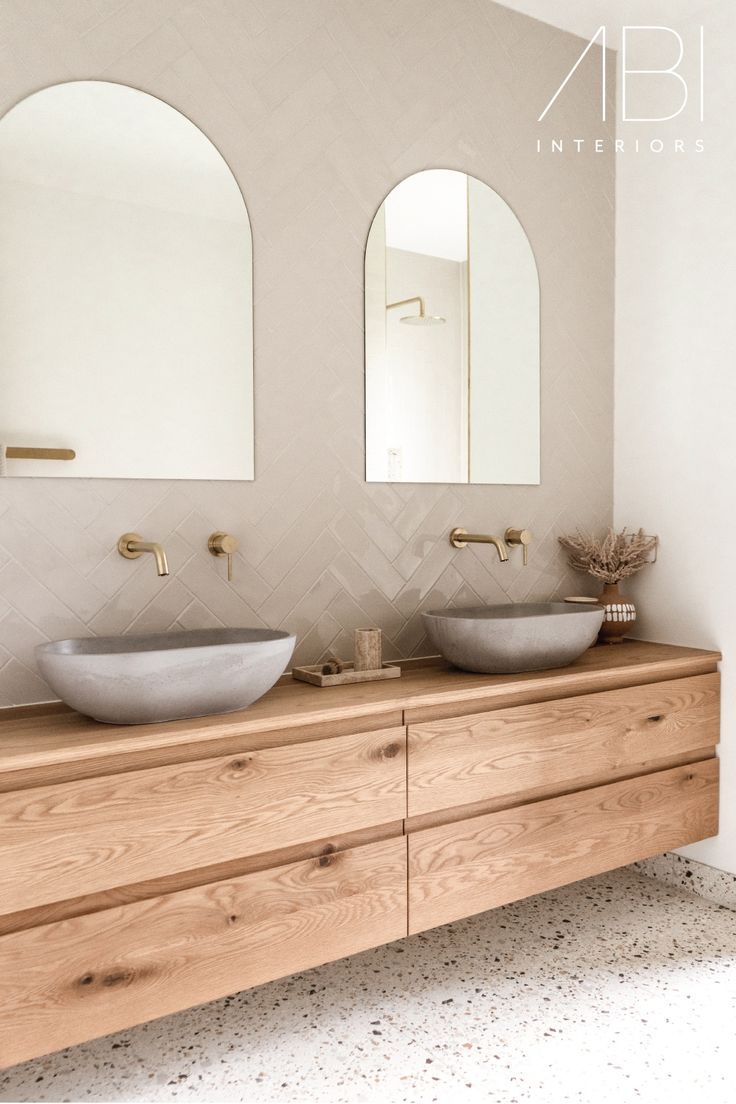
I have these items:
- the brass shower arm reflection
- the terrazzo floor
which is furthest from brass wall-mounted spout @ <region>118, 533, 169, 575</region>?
the terrazzo floor

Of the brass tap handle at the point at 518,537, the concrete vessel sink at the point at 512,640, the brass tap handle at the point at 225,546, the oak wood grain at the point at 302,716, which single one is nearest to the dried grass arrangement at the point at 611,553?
the brass tap handle at the point at 518,537

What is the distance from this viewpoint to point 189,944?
170 centimetres

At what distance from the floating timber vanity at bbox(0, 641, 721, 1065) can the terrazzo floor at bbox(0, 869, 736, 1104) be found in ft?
0.79

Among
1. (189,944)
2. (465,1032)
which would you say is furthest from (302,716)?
(465,1032)

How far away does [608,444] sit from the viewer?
298 centimetres

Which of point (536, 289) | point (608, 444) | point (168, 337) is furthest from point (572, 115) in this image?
point (168, 337)

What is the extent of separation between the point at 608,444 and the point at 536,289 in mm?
582

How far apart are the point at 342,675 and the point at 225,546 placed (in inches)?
16.5

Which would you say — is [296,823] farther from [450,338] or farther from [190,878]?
[450,338]

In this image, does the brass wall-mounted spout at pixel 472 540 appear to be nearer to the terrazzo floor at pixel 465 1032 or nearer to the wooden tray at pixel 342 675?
the wooden tray at pixel 342 675

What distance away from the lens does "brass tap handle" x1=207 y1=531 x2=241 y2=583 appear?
2.10 m

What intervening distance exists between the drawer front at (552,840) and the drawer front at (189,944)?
0.29 feet

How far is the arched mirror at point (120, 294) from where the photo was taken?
1930 mm

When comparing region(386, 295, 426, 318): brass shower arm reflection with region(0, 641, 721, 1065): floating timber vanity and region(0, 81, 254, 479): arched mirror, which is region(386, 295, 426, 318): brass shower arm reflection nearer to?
region(0, 81, 254, 479): arched mirror
